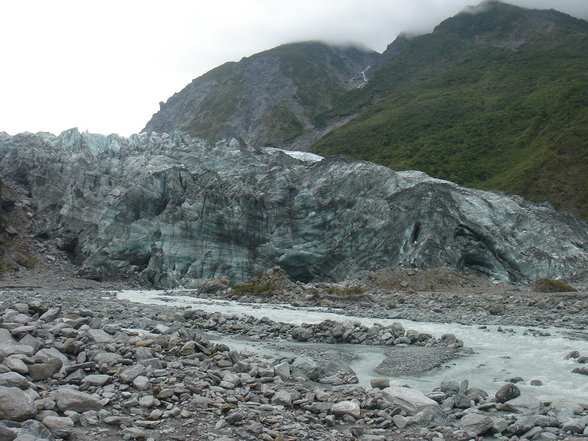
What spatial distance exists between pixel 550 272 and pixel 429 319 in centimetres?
2283

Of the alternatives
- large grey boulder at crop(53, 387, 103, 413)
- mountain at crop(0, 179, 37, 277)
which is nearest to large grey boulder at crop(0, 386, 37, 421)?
large grey boulder at crop(53, 387, 103, 413)

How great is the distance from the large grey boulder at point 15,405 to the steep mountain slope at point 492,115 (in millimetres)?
70649

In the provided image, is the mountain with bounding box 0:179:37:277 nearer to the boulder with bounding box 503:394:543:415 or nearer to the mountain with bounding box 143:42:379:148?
the boulder with bounding box 503:394:543:415

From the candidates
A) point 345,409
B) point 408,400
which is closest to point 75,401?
point 345,409

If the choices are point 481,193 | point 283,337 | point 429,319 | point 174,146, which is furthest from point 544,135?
point 283,337

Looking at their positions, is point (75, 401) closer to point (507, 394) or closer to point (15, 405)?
point (15, 405)

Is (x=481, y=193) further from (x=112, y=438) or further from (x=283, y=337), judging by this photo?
(x=112, y=438)

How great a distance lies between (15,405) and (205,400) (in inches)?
110

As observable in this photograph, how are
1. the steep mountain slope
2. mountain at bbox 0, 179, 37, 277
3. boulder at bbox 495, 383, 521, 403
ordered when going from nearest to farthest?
boulder at bbox 495, 383, 521, 403 < mountain at bbox 0, 179, 37, 277 < the steep mountain slope

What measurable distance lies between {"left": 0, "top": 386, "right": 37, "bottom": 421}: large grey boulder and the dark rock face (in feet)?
119

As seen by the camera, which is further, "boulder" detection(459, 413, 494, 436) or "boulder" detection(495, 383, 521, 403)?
"boulder" detection(495, 383, 521, 403)

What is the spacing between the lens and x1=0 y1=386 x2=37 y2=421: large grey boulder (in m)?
6.16

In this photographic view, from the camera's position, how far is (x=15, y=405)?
6266mm

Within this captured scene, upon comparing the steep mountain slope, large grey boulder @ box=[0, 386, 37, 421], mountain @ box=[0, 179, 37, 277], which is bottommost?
mountain @ box=[0, 179, 37, 277]
